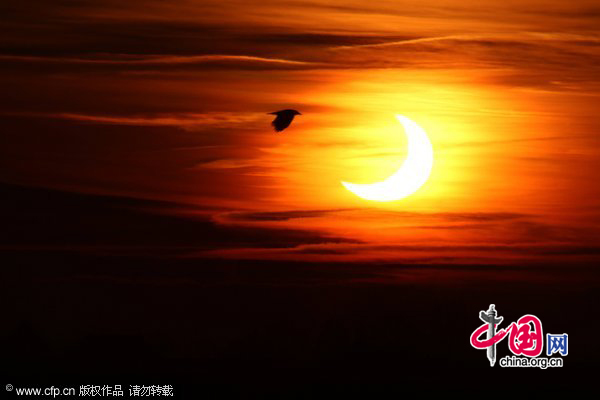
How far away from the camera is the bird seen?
5731 centimetres

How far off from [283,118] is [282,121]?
68 centimetres

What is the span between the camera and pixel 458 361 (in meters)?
190

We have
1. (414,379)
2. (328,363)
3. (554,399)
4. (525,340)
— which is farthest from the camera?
(328,363)

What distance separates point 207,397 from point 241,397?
4.91 metres

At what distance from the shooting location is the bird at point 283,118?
188ft

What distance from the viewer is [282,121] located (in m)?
58.0

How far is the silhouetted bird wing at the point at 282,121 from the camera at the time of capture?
57.0 meters

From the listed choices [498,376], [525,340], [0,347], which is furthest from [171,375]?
[525,340]

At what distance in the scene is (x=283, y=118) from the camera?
192 feet

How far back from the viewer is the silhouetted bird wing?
57000 millimetres

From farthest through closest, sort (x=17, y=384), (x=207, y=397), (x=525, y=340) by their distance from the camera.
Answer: (x=207, y=397) < (x=17, y=384) < (x=525, y=340)

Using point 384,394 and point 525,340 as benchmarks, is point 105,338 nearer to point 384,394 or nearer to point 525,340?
point 384,394

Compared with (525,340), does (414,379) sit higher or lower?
higher

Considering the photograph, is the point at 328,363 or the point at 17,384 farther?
the point at 328,363
